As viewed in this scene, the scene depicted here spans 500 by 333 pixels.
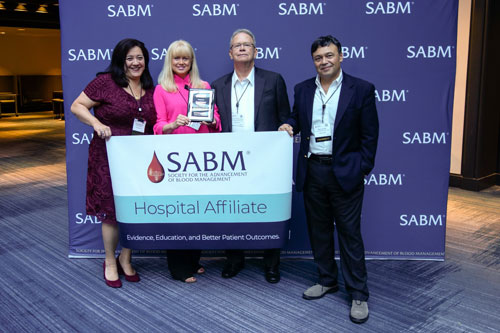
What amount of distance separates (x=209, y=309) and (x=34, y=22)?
14339 millimetres

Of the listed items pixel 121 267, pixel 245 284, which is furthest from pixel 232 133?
pixel 121 267

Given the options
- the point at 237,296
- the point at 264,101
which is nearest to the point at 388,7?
the point at 264,101

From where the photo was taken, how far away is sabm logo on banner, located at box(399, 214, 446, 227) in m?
3.70

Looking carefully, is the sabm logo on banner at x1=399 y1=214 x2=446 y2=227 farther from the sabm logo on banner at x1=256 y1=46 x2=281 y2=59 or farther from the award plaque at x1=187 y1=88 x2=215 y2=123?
the award plaque at x1=187 y1=88 x2=215 y2=123

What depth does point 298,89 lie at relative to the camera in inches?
114

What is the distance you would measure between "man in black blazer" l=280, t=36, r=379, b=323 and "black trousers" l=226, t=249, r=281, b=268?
38 centimetres

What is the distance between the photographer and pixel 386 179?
3703 millimetres

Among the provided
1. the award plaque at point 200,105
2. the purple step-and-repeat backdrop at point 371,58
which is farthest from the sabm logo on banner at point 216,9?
the award plaque at point 200,105

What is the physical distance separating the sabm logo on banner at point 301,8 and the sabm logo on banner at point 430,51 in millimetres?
748

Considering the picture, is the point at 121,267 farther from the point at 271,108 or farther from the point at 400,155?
the point at 400,155

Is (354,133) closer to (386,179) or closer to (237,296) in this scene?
(386,179)

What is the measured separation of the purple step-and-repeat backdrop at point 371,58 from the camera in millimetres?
3531

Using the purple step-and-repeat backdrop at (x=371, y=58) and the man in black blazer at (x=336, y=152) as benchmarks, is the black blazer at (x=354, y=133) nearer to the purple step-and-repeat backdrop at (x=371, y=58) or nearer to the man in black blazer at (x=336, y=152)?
the man in black blazer at (x=336, y=152)

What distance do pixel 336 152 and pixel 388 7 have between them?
146cm
